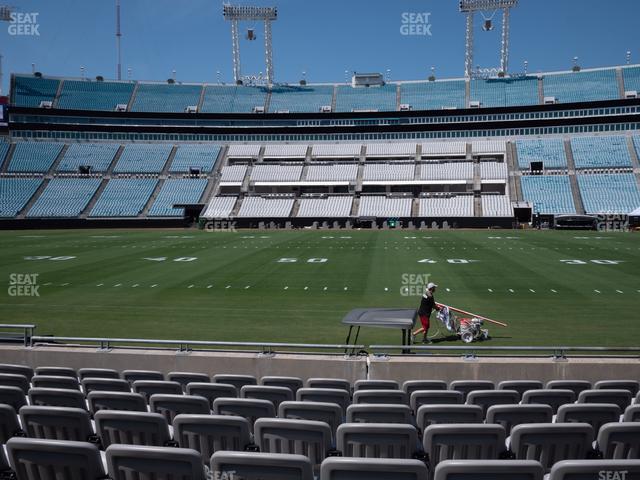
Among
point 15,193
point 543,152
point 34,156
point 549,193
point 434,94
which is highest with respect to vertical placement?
point 434,94

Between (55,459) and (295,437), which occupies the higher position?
(55,459)

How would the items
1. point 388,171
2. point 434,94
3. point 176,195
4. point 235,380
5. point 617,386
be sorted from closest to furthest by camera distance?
point 617,386 < point 235,380 < point 176,195 < point 388,171 < point 434,94

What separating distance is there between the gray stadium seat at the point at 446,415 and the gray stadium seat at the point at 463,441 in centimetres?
75

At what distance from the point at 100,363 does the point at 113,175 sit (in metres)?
81.2

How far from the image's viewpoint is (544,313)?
18422 millimetres

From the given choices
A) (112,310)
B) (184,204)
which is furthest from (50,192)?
(112,310)

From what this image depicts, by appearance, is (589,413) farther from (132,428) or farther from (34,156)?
(34,156)

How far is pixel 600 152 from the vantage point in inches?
3091

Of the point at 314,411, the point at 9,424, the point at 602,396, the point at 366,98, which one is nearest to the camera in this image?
the point at 9,424

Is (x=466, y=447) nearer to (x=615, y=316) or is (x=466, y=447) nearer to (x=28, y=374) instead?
(x=28, y=374)

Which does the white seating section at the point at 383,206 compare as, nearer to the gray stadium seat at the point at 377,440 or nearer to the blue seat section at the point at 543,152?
the blue seat section at the point at 543,152

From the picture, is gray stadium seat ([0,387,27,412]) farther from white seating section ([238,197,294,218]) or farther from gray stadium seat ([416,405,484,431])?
white seating section ([238,197,294,218])

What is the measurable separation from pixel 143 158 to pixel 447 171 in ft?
166

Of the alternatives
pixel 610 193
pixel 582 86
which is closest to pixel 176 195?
pixel 610 193
